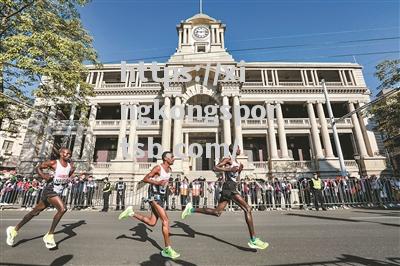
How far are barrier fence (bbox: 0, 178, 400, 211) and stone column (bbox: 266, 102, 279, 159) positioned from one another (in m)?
13.2

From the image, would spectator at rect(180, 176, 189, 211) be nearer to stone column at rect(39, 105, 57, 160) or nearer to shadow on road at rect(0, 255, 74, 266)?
shadow on road at rect(0, 255, 74, 266)

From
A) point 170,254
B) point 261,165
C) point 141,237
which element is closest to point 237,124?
point 261,165

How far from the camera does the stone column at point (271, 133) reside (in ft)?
88.9

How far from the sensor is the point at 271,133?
28.4 metres

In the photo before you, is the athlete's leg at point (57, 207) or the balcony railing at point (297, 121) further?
the balcony railing at point (297, 121)

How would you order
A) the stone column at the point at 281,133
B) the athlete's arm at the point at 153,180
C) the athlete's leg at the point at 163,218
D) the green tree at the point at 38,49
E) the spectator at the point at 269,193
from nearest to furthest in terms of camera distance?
the athlete's leg at the point at 163,218
the athlete's arm at the point at 153,180
the green tree at the point at 38,49
the spectator at the point at 269,193
the stone column at the point at 281,133

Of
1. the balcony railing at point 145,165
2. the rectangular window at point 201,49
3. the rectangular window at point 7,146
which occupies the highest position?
the rectangular window at point 201,49

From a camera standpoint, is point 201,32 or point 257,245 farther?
point 201,32

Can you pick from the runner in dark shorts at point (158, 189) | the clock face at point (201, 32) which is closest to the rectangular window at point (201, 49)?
the clock face at point (201, 32)

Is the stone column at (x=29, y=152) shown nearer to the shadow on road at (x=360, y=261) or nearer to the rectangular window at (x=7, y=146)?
the rectangular window at (x=7, y=146)

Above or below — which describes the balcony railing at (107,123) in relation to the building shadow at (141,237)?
above

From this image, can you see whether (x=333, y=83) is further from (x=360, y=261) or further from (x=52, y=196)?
(x=52, y=196)

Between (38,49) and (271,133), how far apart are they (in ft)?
78.9

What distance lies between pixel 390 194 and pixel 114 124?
27.9 m
